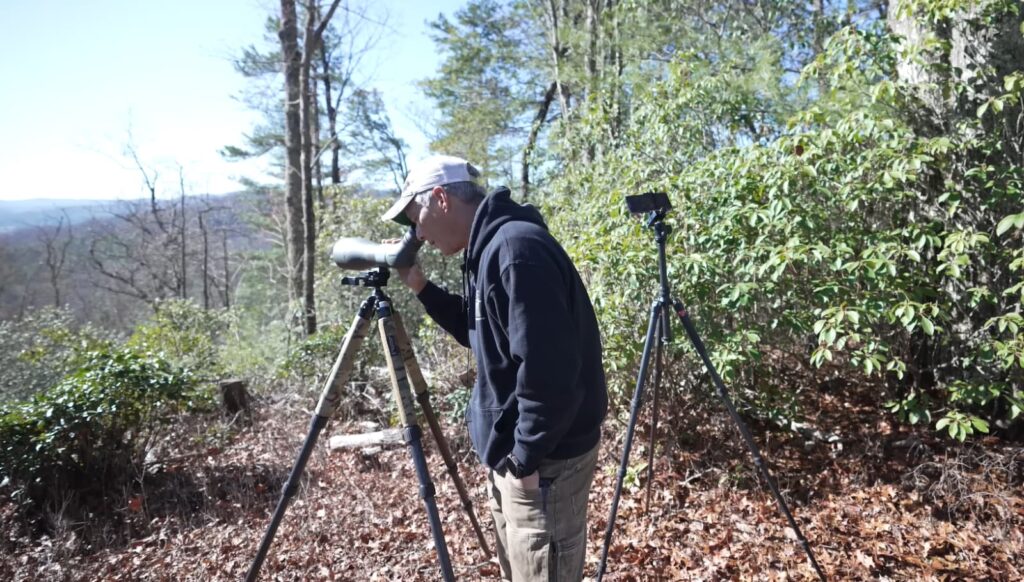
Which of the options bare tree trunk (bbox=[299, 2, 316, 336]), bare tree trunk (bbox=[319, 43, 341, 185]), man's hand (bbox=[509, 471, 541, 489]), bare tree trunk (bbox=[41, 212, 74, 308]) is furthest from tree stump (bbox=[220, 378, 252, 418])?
bare tree trunk (bbox=[41, 212, 74, 308])

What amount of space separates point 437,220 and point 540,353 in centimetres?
60

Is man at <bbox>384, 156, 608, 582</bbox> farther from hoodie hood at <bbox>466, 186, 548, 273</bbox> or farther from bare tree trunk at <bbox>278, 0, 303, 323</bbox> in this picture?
bare tree trunk at <bbox>278, 0, 303, 323</bbox>

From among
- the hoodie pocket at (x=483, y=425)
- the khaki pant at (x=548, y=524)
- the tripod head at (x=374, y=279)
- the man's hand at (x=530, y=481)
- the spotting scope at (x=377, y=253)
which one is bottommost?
the khaki pant at (x=548, y=524)

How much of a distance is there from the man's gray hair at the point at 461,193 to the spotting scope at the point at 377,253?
16 cm

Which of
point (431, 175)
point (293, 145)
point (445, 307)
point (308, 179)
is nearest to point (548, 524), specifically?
point (445, 307)

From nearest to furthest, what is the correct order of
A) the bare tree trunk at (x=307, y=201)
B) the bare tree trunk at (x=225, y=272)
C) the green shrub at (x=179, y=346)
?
the green shrub at (x=179, y=346) → the bare tree trunk at (x=307, y=201) → the bare tree trunk at (x=225, y=272)

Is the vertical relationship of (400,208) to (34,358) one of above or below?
above

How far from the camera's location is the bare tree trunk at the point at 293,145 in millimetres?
8305

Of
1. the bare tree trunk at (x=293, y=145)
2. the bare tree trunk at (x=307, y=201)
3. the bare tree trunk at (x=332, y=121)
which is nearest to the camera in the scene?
Result: the bare tree trunk at (x=307, y=201)

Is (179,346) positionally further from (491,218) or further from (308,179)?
(491,218)

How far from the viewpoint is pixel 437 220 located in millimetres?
1731

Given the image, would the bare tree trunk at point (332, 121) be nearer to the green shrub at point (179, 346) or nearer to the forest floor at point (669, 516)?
the green shrub at point (179, 346)

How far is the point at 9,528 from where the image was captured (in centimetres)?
349

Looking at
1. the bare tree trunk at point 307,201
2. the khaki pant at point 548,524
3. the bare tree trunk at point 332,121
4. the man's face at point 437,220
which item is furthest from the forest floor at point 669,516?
the bare tree trunk at point 332,121
